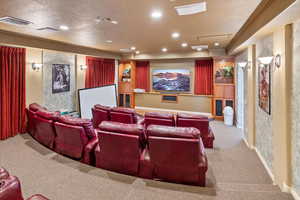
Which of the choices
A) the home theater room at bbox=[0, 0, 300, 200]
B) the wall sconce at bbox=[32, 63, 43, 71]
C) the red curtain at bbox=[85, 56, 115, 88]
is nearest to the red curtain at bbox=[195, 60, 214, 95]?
the home theater room at bbox=[0, 0, 300, 200]

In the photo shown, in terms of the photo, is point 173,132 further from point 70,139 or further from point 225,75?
point 225,75

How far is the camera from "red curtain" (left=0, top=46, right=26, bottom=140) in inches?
178

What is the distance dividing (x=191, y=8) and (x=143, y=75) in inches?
260

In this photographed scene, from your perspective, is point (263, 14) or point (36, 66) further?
point (36, 66)

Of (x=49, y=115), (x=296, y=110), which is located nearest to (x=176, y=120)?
(x=296, y=110)

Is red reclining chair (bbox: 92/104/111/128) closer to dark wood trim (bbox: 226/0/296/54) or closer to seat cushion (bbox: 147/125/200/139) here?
seat cushion (bbox: 147/125/200/139)

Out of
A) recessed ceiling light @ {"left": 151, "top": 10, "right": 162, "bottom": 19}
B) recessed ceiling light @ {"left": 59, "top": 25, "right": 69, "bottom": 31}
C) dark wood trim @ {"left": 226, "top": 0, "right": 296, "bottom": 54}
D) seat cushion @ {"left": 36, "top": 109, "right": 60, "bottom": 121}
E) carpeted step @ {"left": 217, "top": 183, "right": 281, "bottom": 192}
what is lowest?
carpeted step @ {"left": 217, "top": 183, "right": 281, "bottom": 192}

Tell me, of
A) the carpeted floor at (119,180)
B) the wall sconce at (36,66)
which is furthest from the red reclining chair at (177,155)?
the wall sconce at (36,66)

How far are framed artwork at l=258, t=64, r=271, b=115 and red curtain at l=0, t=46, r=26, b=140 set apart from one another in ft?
18.8

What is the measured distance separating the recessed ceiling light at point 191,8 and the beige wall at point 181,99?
217 inches

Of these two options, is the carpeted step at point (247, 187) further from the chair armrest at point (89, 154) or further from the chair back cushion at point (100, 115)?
the chair back cushion at point (100, 115)

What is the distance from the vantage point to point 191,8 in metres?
2.69

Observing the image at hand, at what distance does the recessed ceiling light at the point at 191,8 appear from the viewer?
2.58 meters

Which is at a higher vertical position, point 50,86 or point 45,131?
point 50,86
